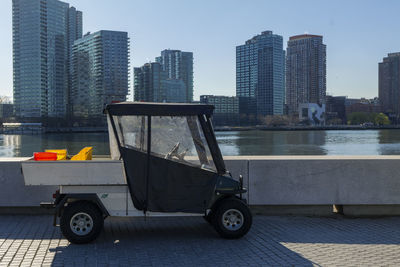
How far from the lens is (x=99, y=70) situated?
578ft

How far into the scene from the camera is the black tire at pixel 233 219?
5.86 meters

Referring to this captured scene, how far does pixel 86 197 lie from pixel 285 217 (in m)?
3.42

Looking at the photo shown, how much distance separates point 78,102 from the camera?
564 feet

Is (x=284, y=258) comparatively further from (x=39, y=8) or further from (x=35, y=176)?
(x=39, y=8)

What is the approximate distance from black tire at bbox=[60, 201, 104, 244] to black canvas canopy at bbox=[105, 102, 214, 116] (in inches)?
53.4

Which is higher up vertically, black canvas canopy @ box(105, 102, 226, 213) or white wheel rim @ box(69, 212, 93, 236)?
black canvas canopy @ box(105, 102, 226, 213)

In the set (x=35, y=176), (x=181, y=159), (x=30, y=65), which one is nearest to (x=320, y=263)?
(x=181, y=159)

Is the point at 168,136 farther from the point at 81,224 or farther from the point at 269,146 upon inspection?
the point at 269,146

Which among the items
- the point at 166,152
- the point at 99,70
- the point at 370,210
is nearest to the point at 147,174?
the point at 166,152

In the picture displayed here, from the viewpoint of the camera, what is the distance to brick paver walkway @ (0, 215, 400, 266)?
4988 millimetres

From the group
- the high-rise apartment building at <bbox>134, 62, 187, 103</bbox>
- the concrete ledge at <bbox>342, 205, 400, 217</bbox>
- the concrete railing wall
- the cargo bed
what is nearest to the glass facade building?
the high-rise apartment building at <bbox>134, 62, 187, 103</bbox>

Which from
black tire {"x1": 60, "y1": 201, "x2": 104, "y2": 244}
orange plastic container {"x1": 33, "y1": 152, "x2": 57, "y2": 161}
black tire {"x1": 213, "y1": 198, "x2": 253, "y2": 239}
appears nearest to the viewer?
black tire {"x1": 60, "y1": 201, "x2": 104, "y2": 244}

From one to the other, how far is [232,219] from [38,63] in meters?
193

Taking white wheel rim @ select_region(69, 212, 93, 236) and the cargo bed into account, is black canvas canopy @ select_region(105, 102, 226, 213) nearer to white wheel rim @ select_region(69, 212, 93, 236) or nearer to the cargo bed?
the cargo bed
